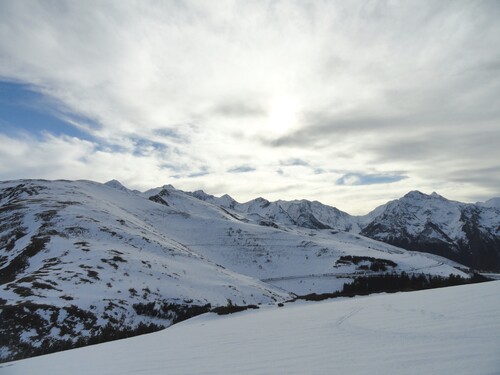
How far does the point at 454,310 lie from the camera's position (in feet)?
36.4

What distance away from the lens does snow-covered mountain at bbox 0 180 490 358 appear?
36625mm

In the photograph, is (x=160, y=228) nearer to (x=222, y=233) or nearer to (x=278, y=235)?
(x=222, y=233)

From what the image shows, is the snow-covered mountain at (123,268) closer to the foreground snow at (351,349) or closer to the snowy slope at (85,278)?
the snowy slope at (85,278)

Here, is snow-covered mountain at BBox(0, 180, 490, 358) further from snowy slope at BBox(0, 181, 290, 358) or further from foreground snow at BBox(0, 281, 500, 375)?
foreground snow at BBox(0, 281, 500, 375)

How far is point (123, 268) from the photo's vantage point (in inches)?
2391

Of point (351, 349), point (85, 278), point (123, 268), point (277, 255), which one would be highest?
point (277, 255)

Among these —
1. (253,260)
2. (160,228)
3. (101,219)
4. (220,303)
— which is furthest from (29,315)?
(160,228)

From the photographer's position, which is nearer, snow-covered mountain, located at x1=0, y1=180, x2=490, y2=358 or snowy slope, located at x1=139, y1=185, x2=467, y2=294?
snow-covered mountain, located at x1=0, y1=180, x2=490, y2=358

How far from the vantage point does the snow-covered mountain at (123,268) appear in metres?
36.6

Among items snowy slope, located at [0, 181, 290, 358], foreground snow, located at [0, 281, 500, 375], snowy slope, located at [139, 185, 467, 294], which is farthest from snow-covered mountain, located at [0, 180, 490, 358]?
foreground snow, located at [0, 281, 500, 375]

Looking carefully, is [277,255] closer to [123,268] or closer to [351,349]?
[123,268]

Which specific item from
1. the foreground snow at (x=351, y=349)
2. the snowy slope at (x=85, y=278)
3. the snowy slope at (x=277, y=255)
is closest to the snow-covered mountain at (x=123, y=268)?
the snowy slope at (x=85, y=278)

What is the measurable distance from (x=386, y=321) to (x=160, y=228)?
136 meters

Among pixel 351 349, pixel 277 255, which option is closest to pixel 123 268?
pixel 351 349
